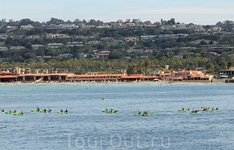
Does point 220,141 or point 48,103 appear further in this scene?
point 48,103

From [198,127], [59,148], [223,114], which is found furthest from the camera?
[223,114]

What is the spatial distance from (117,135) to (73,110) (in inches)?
1476

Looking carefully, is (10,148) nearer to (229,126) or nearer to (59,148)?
(59,148)

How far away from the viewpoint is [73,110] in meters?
121

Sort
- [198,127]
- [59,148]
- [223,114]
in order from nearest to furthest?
1. [59,148]
2. [198,127]
3. [223,114]

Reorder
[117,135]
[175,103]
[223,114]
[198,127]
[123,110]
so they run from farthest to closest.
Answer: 1. [175,103]
2. [123,110]
3. [223,114]
4. [198,127]
5. [117,135]

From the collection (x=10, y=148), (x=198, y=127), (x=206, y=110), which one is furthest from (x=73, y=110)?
(x=10, y=148)

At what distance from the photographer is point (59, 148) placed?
7550 cm

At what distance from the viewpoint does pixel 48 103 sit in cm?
14325

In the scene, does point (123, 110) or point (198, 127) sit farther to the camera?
point (123, 110)

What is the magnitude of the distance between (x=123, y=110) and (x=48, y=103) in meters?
26.8

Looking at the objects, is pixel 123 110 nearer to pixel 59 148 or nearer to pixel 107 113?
pixel 107 113

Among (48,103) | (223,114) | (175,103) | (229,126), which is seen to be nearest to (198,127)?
(229,126)

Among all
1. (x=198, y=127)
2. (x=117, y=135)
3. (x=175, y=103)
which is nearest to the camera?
(x=117, y=135)
